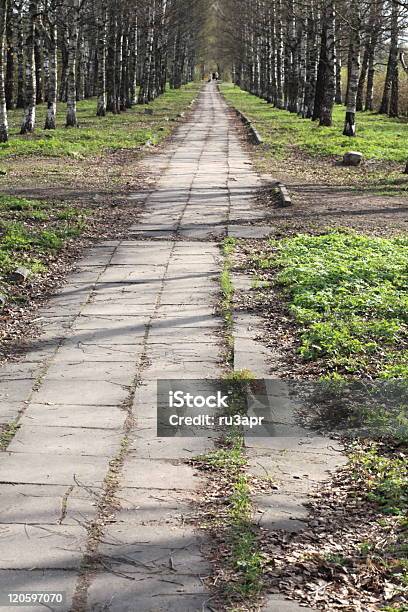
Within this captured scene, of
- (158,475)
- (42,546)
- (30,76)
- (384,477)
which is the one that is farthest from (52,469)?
(30,76)

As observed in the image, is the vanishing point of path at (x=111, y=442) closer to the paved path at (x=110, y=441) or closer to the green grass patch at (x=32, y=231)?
the paved path at (x=110, y=441)

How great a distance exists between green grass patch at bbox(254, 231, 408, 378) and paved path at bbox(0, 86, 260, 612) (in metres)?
0.80

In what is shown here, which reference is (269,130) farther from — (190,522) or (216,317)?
(190,522)

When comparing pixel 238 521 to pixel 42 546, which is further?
pixel 238 521

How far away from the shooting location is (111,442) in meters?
5.02

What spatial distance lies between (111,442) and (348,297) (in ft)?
11.3

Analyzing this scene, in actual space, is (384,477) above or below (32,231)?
below

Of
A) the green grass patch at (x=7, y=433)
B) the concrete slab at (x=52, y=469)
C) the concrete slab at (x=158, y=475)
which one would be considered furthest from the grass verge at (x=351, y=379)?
the green grass patch at (x=7, y=433)

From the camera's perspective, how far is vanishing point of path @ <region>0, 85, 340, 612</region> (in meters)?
3.61

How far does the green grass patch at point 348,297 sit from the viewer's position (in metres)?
6.48

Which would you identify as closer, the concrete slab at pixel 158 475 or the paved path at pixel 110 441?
the paved path at pixel 110 441

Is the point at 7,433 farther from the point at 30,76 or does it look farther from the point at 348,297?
the point at 30,76

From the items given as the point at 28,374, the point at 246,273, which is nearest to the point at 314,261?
the point at 246,273

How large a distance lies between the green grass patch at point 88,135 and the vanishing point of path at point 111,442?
35.5 feet
